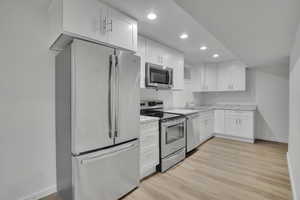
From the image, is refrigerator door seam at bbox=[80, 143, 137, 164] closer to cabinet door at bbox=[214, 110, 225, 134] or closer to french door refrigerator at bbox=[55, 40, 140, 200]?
french door refrigerator at bbox=[55, 40, 140, 200]

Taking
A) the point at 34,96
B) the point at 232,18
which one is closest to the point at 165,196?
the point at 34,96

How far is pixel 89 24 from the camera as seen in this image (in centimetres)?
164

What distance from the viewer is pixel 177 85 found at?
3.56 m

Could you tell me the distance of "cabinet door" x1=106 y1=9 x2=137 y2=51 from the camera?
1.81 meters

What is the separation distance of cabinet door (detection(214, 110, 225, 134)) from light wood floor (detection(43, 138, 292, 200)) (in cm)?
112

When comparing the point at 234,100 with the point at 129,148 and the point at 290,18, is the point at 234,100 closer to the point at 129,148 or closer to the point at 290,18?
Result: the point at 290,18

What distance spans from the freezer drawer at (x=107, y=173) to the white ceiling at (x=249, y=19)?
1705mm

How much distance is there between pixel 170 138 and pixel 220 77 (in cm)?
315

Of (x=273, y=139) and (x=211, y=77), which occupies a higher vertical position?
(x=211, y=77)

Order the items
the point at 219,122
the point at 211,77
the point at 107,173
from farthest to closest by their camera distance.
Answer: the point at 211,77, the point at 219,122, the point at 107,173

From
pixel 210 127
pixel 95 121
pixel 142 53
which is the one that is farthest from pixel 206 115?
pixel 95 121

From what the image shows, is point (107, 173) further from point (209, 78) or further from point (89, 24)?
point (209, 78)

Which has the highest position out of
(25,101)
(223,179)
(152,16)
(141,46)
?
(152,16)

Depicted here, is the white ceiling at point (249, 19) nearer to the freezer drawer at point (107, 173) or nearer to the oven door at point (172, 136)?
the oven door at point (172, 136)
